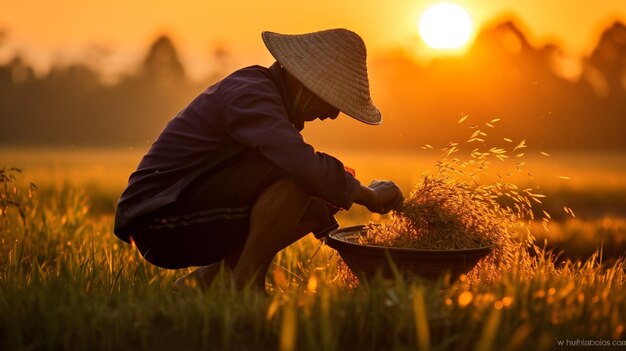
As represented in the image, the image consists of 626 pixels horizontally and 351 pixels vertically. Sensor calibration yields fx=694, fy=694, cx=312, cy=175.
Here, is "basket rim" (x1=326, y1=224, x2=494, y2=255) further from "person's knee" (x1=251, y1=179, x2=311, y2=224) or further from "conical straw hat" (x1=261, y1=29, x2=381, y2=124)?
"conical straw hat" (x1=261, y1=29, x2=381, y2=124)

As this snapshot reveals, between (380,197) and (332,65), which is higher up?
(332,65)

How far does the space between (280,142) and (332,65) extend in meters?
0.61

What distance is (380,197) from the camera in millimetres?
3234

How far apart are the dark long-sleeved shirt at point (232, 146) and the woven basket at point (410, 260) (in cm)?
26

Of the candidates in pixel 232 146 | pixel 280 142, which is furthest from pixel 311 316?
pixel 232 146

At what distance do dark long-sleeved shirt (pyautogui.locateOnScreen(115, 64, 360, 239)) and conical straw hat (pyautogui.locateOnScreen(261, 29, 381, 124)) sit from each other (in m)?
0.13

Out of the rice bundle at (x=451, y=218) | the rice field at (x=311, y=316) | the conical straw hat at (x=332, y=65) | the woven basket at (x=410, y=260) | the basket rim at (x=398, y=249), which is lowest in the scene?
the rice field at (x=311, y=316)

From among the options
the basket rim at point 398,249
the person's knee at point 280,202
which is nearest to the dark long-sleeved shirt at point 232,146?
the person's knee at point 280,202

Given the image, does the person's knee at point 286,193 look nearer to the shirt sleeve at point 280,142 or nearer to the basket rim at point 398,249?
Result: the shirt sleeve at point 280,142

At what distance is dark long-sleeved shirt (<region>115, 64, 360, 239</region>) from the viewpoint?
3016 millimetres

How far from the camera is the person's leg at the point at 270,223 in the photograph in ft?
10.4

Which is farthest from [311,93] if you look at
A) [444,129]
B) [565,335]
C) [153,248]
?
[444,129]

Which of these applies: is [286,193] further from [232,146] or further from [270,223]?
[232,146]

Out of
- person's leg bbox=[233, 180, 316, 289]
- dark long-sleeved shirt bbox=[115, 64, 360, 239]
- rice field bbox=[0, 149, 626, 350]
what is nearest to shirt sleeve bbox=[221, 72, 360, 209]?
dark long-sleeved shirt bbox=[115, 64, 360, 239]
